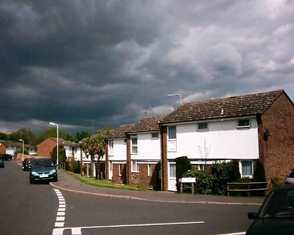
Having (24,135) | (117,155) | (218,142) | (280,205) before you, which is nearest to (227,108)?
(218,142)

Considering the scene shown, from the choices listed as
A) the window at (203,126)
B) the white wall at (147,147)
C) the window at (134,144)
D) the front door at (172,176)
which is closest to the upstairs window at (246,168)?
the window at (203,126)

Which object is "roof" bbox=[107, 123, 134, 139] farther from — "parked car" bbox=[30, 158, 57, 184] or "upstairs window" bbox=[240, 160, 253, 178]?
"upstairs window" bbox=[240, 160, 253, 178]

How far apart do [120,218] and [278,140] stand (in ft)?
65.0

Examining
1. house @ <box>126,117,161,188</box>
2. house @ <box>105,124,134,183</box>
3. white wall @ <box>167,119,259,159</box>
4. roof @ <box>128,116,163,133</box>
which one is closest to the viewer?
white wall @ <box>167,119,259,159</box>

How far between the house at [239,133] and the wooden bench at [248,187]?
2509 mm

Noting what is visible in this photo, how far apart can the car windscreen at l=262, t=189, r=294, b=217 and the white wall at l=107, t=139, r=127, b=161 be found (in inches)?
1618

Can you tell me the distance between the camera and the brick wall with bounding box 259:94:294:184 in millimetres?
29062

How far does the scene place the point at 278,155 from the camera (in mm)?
30125

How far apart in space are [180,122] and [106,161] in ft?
67.7

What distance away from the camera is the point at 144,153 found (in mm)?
42875

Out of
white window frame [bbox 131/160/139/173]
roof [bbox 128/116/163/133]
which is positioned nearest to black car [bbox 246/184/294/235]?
roof [bbox 128/116/163/133]

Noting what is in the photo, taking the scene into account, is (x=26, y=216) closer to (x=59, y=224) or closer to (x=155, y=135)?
(x=59, y=224)

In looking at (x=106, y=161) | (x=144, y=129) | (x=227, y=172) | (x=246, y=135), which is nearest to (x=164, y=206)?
(x=227, y=172)

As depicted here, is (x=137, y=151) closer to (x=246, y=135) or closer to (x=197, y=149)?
(x=197, y=149)
